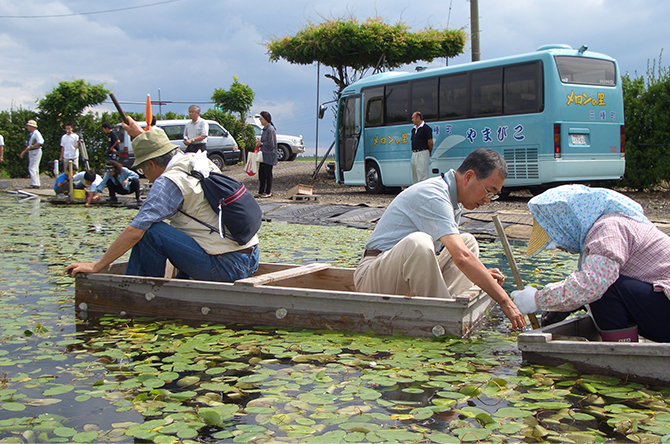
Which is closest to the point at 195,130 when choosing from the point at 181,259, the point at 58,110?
the point at 181,259

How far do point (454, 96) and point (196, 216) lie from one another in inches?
438

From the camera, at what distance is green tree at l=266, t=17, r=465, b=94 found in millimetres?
20141

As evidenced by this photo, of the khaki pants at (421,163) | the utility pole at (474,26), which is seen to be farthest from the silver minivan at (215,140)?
the utility pole at (474,26)

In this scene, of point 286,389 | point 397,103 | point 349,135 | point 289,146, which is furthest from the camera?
point 289,146

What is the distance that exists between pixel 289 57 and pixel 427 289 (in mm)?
18672

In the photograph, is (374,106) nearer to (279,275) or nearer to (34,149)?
(34,149)

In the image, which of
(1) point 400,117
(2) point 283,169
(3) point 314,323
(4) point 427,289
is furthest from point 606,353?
(2) point 283,169

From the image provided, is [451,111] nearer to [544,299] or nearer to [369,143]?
[369,143]

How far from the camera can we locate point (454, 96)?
46.3 ft

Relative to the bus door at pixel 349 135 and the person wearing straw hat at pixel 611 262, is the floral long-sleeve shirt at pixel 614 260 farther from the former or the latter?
the bus door at pixel 349 135

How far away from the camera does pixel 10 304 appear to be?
471cm

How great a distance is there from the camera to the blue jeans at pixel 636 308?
2.91 m

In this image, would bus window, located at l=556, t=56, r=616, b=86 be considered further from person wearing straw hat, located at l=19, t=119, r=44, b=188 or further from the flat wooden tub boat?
person wearing straw hat, located at l=19, t=119, r=44, b=188

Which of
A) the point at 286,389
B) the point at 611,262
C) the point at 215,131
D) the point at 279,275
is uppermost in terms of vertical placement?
the point at 215,131
